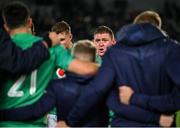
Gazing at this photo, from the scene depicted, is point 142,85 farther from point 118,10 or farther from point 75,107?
point 118,10

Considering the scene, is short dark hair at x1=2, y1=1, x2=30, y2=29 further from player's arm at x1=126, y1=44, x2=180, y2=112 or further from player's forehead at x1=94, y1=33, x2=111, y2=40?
player's forehead at x1=94, y1=33, x2=111, y2=40

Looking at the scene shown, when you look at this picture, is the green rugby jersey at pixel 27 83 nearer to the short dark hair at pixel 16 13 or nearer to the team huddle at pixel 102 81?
the team huddle at pixel 102 81

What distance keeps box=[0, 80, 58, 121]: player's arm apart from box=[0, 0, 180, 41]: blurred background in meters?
12.5

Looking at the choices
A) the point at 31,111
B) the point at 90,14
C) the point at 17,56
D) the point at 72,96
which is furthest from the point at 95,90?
the point at 90,14

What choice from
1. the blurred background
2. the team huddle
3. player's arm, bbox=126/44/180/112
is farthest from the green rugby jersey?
the blurred background

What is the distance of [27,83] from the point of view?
11.8ft

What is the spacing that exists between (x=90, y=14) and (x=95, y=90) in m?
15.4

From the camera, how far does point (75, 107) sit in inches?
144

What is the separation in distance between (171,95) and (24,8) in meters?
1.28

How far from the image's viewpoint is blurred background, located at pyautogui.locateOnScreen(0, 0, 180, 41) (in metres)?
17.0

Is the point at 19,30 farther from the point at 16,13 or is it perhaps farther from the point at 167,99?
the point at 167,99

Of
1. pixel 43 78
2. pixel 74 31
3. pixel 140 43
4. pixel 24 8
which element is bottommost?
pixel 74 31

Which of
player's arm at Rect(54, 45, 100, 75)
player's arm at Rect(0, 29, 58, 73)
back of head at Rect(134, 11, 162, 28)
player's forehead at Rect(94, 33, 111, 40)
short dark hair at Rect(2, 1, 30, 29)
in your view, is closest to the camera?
player's arm at Rect(0, 29, 58, 73)

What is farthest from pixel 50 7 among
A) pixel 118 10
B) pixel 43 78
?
pixel 43 78
